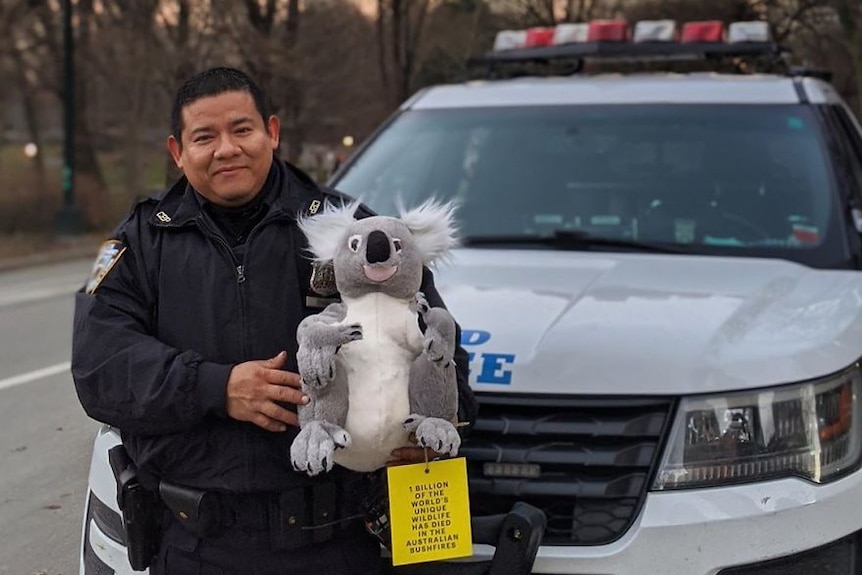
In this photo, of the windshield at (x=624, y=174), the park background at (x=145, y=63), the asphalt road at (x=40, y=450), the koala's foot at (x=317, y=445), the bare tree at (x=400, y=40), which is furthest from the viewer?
the bare tree at (x=400, y=40)

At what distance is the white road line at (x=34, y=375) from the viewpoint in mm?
7375

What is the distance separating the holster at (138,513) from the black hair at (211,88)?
715 mm

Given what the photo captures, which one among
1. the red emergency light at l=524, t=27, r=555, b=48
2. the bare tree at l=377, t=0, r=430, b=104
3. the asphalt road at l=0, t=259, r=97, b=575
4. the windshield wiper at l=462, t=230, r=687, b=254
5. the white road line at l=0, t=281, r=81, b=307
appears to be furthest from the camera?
the bare tree at l=377, t=0, r=430, b=104

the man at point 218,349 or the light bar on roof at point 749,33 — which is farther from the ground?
the light bar on roof at point 749,33

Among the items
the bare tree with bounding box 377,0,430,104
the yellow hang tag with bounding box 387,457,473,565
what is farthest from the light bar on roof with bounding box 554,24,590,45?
the bare tree with bounding box 377,0,430,104

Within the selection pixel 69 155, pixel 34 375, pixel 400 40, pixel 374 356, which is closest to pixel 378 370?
pixel 374 356

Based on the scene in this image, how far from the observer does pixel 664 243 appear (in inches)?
135

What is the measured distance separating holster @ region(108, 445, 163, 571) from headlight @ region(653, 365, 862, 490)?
1.10m

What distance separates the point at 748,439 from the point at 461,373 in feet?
2.28

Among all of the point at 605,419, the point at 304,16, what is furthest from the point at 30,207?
the point at 605,419

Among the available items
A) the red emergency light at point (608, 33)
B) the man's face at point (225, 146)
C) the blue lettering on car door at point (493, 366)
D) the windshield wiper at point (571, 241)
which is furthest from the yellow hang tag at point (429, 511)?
the red emergency light at point (608, 33)

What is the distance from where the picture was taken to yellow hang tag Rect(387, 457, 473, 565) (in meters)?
2.00

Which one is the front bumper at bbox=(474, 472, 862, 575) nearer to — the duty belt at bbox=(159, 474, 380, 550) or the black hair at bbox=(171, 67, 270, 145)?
the duty belt at bbox=(159, 474, 380, 550)

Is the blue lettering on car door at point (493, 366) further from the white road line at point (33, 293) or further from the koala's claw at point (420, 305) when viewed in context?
the white road line at point (33, 293)
